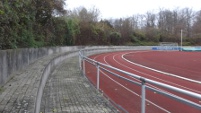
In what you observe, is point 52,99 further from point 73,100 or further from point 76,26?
point 76,26

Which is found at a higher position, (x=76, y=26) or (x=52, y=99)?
(x=76, y=26)

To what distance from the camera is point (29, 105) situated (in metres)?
5.95

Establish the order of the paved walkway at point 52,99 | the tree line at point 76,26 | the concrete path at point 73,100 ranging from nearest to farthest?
the paved walkway at point 52,99 < the concrete path at point 73,100 < the tree line at point 76,26

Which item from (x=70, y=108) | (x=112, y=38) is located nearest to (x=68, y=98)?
(x=70, y=108)

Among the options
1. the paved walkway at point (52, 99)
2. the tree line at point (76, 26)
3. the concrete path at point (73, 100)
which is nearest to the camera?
→ the paved walkway at point (52, 99)

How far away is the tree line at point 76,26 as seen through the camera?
41.1 ft

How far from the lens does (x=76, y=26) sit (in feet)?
173

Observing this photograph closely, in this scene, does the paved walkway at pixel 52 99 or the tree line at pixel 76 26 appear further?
the tree line at pixel 76 26

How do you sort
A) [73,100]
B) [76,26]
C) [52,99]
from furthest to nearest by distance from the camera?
[76,26] → [52,99] → [73,100]

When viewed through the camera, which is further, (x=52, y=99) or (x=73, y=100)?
(x=52, y=99)

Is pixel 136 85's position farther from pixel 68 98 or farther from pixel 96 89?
pixel 96 89

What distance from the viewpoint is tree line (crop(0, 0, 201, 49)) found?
12539mm

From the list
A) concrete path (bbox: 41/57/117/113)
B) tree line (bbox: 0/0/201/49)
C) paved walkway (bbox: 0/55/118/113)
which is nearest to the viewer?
paved walkway (bbox: 0/55/118/113)

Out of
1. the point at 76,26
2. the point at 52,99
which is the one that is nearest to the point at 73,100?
the point at 52,99
